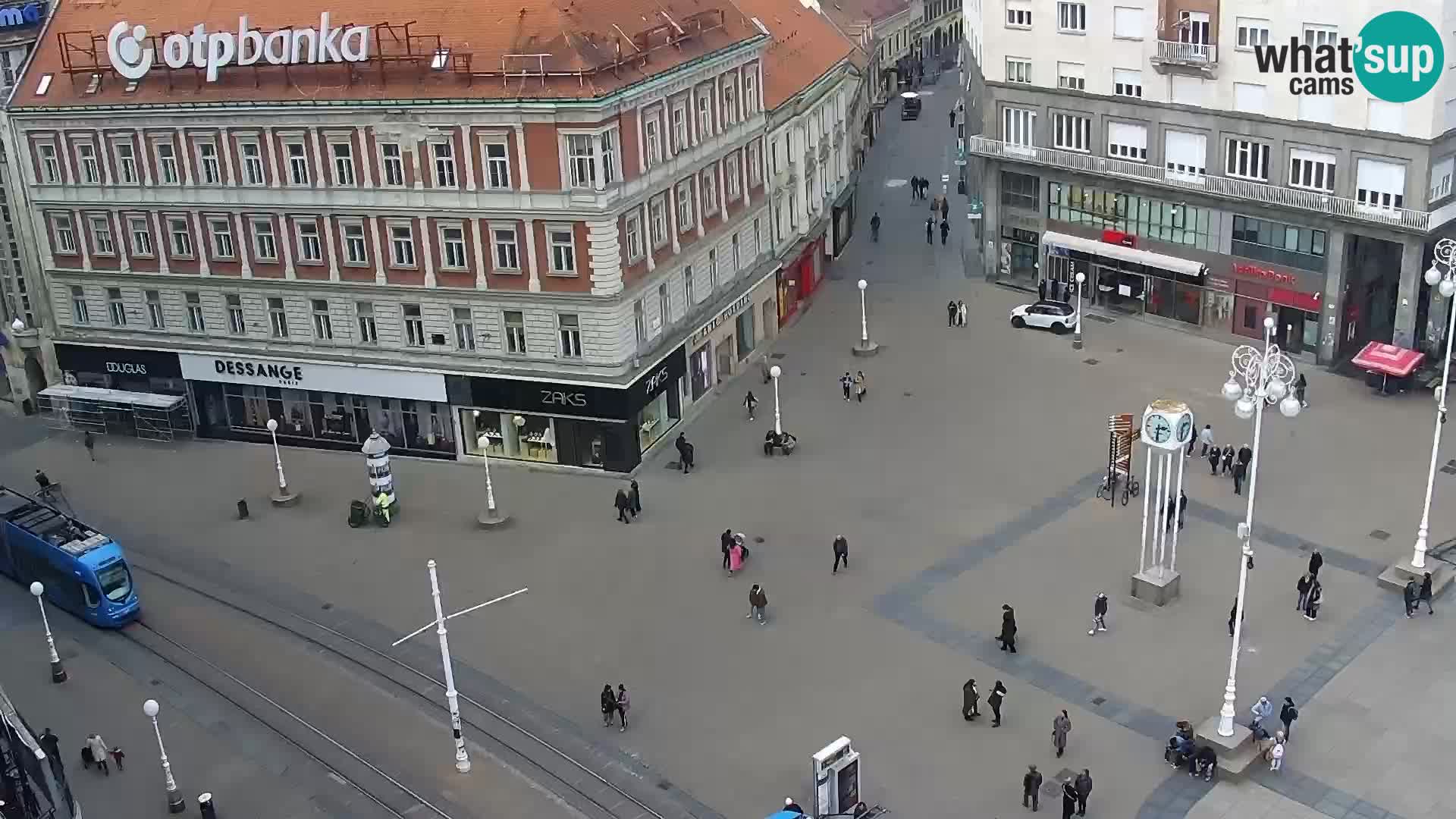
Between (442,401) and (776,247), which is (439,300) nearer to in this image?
(442,401)

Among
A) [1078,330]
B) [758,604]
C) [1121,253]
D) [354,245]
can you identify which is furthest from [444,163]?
[1121,253]

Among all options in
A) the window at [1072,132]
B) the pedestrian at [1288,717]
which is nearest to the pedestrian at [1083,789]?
the pedestrian at [1288,717]

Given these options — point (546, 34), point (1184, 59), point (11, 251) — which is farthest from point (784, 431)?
point (11, 251)

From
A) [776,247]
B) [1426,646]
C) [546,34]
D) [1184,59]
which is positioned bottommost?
[1426,646]

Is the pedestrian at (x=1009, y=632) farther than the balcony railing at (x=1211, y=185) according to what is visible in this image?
No

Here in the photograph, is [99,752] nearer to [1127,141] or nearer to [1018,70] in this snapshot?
[1127,141]

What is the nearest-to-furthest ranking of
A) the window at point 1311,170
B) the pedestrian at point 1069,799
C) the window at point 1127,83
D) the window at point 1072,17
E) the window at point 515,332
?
1. the pedestrian at point 1069,799
2. the window at point 515,332
3. the window at point 1311,170
4. the window at point 1127,83
5. the window at point 1072,17

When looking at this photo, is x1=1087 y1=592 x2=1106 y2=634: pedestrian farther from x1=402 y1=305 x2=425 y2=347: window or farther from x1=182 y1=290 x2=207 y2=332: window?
x1=182 y1=290 x2=207 y2=332: window

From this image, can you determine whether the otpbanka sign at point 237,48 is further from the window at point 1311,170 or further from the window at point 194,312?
the window at point 1311,170
